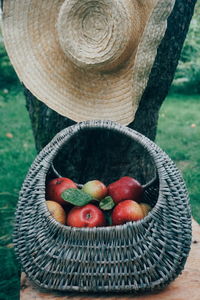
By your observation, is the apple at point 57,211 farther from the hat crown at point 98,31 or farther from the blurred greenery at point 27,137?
the blurred greenery at point 27,137

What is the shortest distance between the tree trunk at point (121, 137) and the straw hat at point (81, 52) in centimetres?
18

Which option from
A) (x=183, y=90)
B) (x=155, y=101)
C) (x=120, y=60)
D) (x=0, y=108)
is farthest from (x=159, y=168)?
(x=183, y=90)

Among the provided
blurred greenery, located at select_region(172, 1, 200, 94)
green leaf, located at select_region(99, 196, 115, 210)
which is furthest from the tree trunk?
blurred greenery, located at select_region(172, 1, 200, 94)

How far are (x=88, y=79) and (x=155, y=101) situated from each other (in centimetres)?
40

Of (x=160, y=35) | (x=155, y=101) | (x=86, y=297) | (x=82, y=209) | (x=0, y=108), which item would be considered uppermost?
(x=160, y=35)

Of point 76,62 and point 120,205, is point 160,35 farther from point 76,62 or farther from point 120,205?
point 120,205

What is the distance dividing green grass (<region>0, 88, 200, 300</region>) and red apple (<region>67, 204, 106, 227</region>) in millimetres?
839

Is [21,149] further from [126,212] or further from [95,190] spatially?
[126,212]

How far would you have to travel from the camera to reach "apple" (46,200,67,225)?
1.51 m

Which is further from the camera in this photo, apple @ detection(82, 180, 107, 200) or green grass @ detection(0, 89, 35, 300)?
green grass @ detection(0, 89, 35, 300)

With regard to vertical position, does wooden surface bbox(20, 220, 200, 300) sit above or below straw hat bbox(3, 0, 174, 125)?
below

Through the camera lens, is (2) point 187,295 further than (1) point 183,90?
No

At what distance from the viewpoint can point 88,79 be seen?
78.5 inches

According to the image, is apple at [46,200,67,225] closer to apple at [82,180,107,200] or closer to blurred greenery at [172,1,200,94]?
apple at [82,180,107,200]
